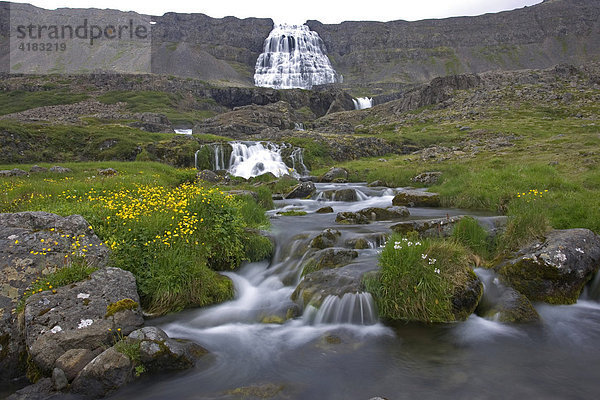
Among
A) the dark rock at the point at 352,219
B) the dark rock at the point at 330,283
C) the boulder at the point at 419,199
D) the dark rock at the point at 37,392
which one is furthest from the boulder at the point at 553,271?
the boulder at the point at 419,199

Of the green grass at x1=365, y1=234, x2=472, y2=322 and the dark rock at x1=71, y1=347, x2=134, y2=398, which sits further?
the green grass at x1=365, y1=234, x2=472, y2=322

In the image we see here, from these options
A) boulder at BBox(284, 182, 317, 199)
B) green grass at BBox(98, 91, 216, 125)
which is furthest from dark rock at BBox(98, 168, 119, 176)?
green grass at BBox(98, 91, 216, 125)

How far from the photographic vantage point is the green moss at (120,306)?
21.4 ft

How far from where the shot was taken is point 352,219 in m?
14.2

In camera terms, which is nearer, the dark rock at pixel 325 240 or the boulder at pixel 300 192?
the dark rock at pixel 325 240

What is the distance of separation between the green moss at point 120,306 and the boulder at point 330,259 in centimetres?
418

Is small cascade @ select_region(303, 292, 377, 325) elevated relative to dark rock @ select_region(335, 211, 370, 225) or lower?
lower

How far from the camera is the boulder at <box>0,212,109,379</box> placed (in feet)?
19.7

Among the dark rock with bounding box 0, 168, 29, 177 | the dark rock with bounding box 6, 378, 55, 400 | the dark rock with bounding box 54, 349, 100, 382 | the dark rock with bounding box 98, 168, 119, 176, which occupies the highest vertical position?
the dark rock with bounding box 98, 168, 119, 176

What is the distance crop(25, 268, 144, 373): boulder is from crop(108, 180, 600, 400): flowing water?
97 cm

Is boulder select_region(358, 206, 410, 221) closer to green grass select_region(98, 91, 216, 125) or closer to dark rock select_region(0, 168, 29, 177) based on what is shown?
dark rock select_region(0, 168, 29, 177)

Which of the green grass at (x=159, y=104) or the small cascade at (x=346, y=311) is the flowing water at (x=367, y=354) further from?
the green grass at (x=159, y=104)

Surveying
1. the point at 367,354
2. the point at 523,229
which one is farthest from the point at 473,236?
the point at 367,354

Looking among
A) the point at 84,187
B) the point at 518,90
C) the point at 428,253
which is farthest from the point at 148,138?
the point at 518,90
